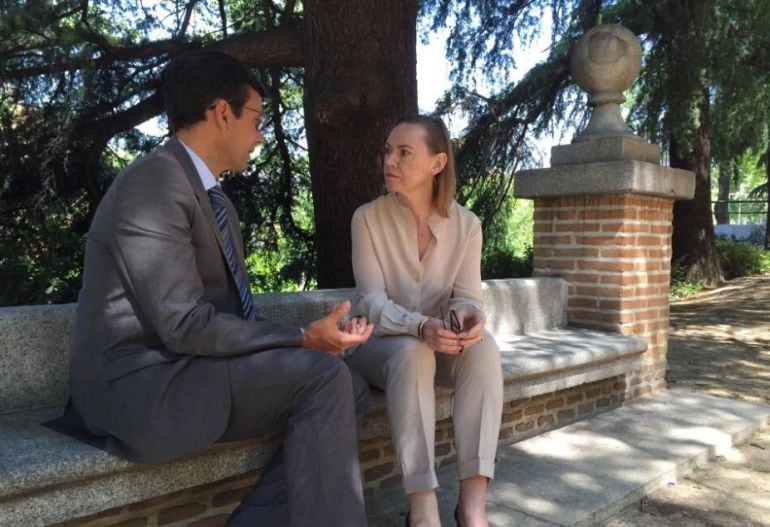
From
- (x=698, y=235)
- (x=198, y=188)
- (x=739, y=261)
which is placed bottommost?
(x=739, y=261)

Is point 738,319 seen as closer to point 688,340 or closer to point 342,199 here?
point 688,340

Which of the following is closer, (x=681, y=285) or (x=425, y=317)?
(x=425, y=317)

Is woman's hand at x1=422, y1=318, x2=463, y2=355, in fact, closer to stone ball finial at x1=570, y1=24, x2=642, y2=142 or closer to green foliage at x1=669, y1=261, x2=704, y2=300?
stone ball finial at x1=570, y1=24, x2=642, y2=142

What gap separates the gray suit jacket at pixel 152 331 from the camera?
183 centimetres

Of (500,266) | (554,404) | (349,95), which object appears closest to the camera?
(554,404)

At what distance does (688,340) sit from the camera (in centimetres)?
655

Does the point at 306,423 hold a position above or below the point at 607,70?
below

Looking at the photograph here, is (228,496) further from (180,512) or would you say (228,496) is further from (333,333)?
(333,333)

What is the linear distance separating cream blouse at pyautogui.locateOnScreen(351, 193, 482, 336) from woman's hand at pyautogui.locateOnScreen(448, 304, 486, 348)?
0.65 feet

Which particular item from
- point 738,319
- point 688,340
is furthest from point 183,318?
point 738,319

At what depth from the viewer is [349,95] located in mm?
4789

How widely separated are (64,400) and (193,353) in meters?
0.91

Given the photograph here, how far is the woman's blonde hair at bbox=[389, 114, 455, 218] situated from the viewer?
2768 millimetres

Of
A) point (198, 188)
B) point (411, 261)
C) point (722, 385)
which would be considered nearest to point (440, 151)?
point (411, 261)
